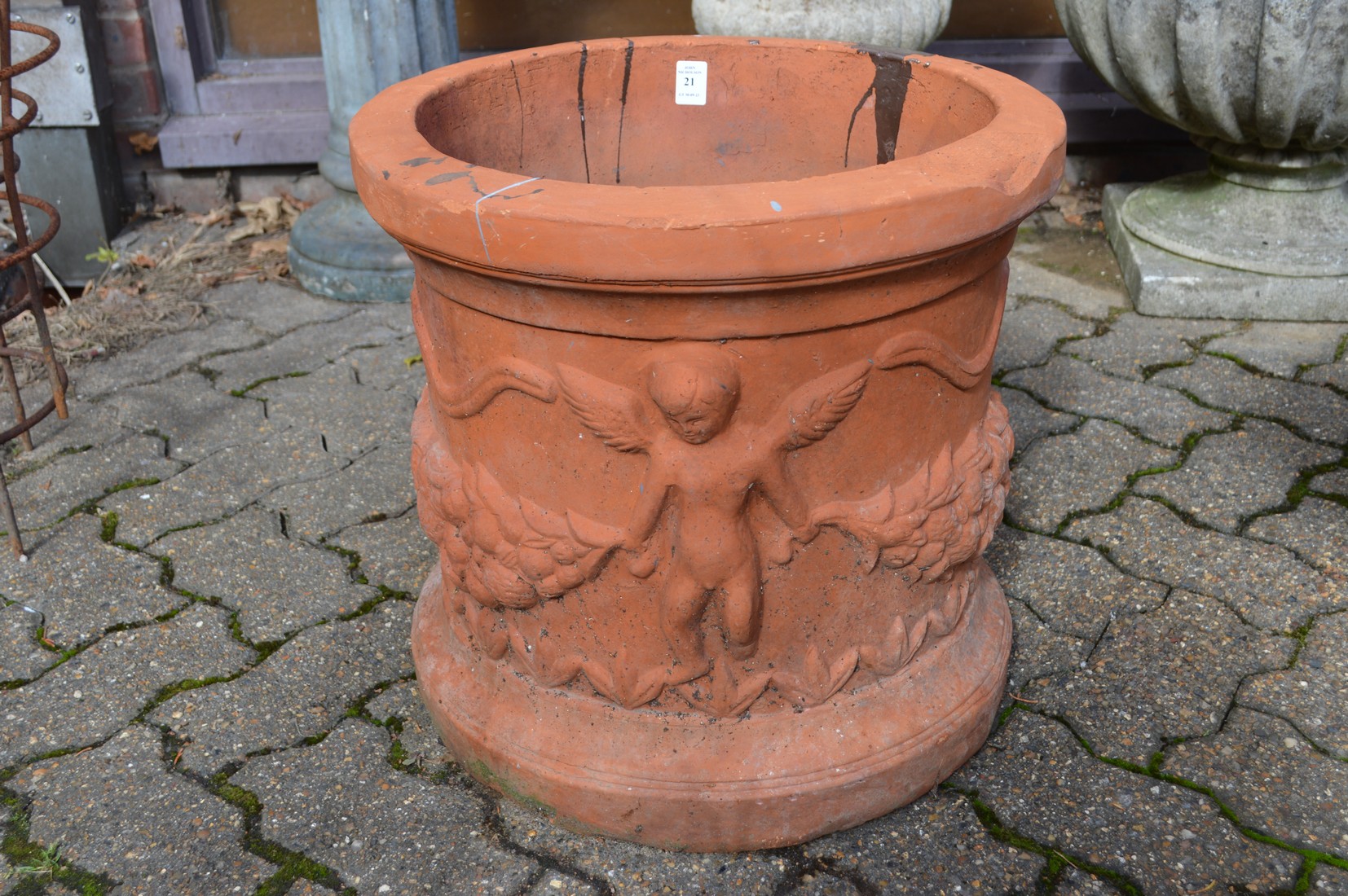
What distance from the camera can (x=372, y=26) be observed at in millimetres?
3434

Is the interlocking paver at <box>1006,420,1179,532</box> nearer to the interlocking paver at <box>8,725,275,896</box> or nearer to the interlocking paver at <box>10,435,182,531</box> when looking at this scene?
the interlocking paver at <box>8,725,275,896</box>

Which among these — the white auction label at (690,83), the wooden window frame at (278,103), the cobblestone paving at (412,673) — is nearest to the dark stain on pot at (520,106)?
the white auction label at (690,83)

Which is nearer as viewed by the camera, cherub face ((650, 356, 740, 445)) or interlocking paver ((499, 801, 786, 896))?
cherub face ((650, 356, 740, 445))

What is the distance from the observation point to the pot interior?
2.07m

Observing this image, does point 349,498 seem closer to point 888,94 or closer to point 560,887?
point 560,887

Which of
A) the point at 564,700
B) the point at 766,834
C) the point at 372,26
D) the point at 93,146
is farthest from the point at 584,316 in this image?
the point at 93,146

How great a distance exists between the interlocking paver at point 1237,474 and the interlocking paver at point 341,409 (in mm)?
1748

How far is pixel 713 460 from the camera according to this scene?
5.02 feet

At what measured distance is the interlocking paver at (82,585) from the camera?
2271mm

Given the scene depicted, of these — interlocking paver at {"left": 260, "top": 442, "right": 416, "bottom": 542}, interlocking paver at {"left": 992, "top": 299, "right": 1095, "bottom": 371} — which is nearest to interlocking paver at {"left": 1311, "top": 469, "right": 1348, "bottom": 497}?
interlocking paver at {"left": 992, "top": 299, "right": 1095, "bottom": 371}

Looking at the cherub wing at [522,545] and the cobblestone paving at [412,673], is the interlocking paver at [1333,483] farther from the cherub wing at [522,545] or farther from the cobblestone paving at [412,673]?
the cherub wing at [522,545]

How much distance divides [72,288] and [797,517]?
125 inches

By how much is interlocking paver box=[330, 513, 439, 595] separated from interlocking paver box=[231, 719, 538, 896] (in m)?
0.43

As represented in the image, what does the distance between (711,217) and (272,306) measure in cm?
255
